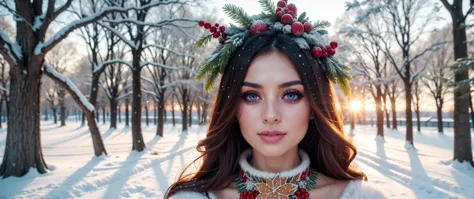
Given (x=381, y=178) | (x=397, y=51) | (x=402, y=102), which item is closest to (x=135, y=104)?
(x=381, y=178)

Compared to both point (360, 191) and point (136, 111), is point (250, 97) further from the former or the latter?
point (136, 111)

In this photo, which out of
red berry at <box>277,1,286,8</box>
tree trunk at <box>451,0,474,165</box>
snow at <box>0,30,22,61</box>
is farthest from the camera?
tree trunk at <box>451,0,474,165</box>

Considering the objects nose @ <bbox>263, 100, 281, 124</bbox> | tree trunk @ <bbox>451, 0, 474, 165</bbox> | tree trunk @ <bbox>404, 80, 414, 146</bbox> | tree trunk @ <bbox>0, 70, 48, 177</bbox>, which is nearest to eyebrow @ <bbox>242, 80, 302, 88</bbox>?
nose @ <bbox>263, 100, 281, 124</bbox>

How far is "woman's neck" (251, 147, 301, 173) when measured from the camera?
2.12 meters

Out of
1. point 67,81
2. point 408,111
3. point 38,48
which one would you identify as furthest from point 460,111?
point 38,48

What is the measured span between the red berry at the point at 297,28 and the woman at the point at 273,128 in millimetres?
38

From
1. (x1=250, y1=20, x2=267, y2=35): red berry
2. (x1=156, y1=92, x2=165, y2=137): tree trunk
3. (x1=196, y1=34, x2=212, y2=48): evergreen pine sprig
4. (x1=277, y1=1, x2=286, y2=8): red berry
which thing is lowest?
(x1=156, y1=92, x2=165, y2=137): tree trunk

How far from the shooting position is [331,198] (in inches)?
78.8

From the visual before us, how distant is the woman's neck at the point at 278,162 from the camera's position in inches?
83.5

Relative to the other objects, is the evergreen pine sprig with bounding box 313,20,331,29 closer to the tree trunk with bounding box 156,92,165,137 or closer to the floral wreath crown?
the floral wreath crown

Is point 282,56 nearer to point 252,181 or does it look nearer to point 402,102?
point 252,181

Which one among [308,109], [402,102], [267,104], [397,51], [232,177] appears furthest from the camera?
[402,102]

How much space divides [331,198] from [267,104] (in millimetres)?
811

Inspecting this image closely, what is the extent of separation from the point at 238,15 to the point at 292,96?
68 centimetres
